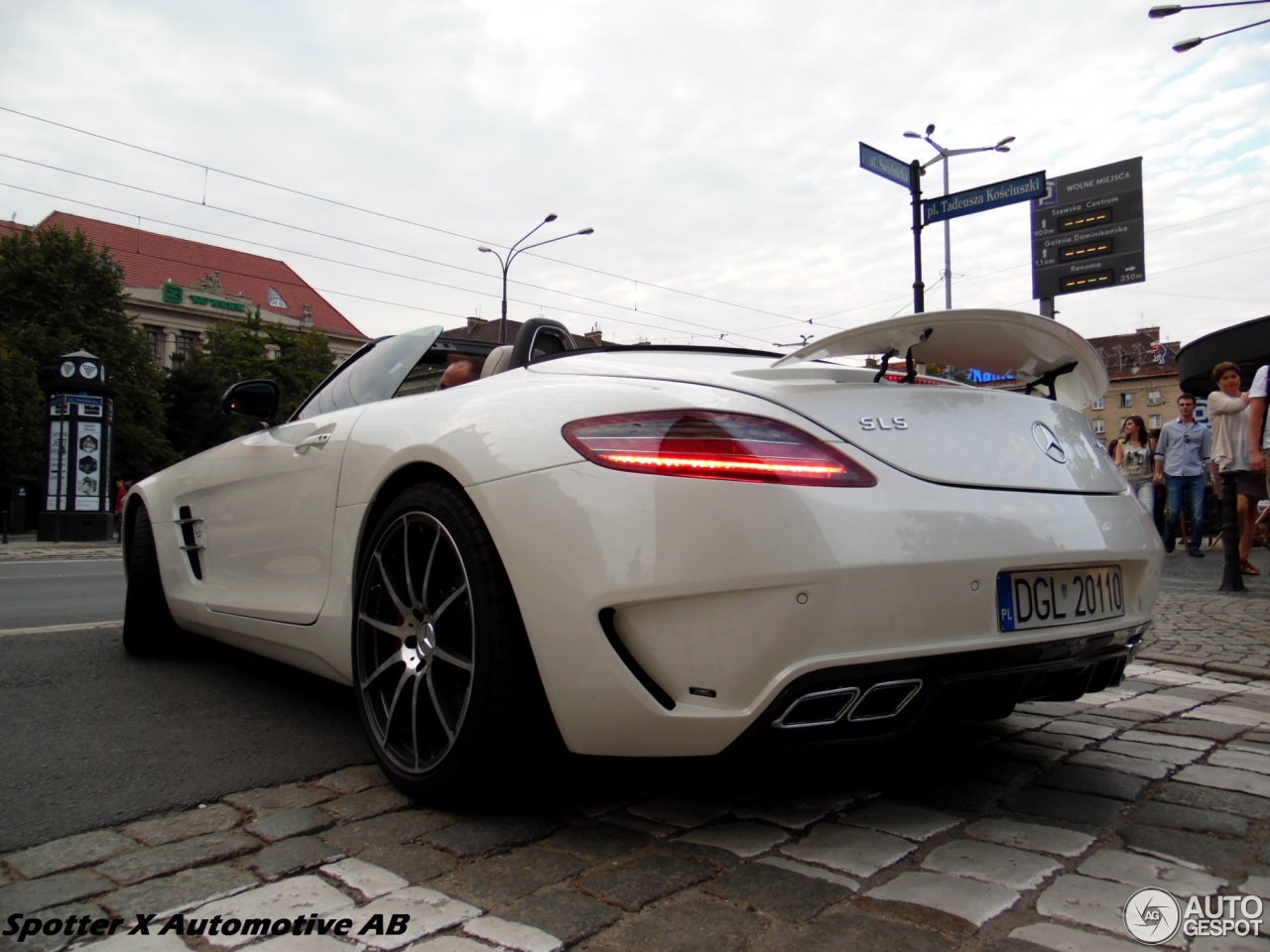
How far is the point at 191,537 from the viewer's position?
13.3ft

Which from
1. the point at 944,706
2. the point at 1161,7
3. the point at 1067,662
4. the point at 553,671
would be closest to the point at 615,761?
the point at 553,671

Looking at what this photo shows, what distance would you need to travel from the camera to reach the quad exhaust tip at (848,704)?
6.18 feet

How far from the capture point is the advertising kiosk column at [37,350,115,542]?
23062 millimetres

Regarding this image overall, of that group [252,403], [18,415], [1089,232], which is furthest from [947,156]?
[18,415]

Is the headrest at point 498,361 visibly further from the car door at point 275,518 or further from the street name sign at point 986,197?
the street name sign at point 986,197

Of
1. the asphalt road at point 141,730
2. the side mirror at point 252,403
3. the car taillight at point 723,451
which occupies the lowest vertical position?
the asphalt road at point 141,730

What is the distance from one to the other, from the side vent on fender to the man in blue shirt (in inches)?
377

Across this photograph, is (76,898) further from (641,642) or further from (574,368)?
(574,368)

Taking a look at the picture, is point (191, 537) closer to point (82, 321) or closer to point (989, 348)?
point (989, 348)

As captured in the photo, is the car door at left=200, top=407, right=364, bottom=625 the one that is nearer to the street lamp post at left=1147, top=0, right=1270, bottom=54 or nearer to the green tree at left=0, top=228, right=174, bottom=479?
the street lamp post at left=1147, top=0, right=1270, bottom=54

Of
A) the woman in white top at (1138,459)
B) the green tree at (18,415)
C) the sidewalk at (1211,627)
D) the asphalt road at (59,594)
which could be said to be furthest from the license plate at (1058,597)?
the green tree at (18,415)

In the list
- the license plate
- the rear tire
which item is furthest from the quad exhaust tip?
the rear tire

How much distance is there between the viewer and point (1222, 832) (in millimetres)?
2166

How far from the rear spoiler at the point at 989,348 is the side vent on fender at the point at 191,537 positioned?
2703 mm
